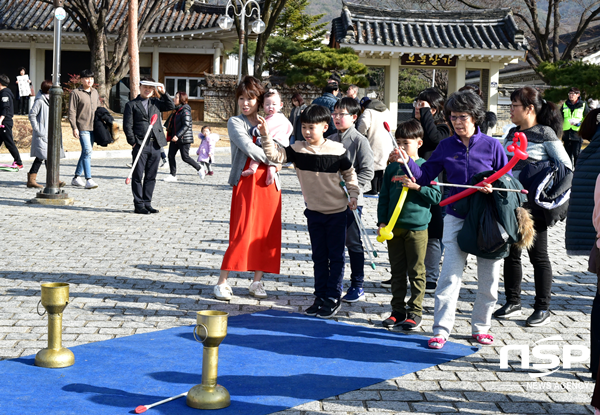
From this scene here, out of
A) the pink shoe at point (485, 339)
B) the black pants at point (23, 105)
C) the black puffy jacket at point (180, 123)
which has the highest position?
the black pants at point (23, 105)

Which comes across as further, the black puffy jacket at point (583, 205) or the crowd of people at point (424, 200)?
the crowd of people at point (424, 200)

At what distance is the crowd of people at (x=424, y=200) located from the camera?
189 inches

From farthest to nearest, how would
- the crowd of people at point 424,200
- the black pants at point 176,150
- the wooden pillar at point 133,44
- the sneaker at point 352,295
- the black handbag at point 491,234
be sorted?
the wooden pillar at point 133,44 → the black pants at point 176,150 → the sneaker at point 352,295 → the crowd of people at point 424,200 → the black handbag at point 491,234

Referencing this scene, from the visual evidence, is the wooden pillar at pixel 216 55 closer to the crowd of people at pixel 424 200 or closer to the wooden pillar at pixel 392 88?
the wooden pillar at pixel 392 88

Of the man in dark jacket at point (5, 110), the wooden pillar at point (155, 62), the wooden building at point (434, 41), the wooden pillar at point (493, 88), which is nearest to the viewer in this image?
the man in dark jacket at point (5, 110)

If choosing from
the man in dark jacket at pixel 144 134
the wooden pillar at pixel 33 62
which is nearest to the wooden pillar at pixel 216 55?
the wooden pillar at pixel 33 62

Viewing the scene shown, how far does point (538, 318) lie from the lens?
549 centimetres

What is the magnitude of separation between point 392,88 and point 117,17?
13.5m

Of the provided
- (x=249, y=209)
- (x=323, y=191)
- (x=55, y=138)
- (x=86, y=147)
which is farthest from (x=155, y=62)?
(x=323, y=191)

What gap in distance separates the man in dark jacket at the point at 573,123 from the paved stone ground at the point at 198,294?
652cm

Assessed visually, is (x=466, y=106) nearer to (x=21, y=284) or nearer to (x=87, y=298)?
(x=87, y=298)

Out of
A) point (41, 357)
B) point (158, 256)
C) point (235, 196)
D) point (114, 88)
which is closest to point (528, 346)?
point (235, 196)

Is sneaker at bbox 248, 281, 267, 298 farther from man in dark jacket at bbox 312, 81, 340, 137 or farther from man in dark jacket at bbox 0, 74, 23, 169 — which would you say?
man in dark jacket at bbox 0, 74, 23, 169

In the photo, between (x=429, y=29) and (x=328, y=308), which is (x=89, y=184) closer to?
(x=328, y=308)
